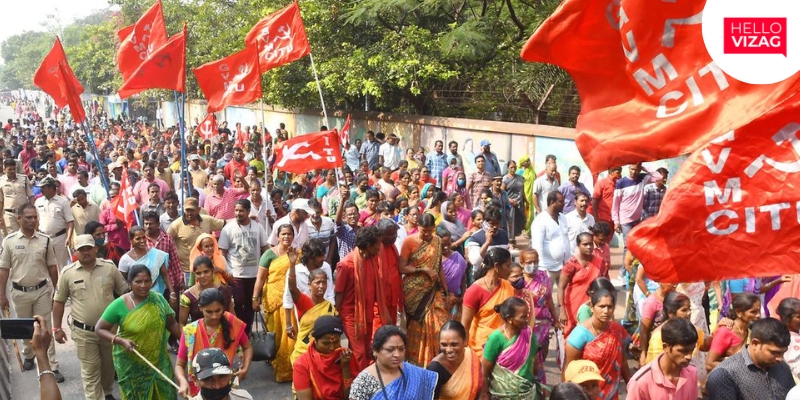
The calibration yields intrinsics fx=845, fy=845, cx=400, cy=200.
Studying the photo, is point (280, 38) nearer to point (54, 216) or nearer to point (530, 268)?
point (54, 216)

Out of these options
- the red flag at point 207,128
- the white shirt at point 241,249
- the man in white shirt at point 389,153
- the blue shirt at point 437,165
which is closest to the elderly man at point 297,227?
the white shirt at point 241,249

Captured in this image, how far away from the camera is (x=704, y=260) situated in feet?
10.7

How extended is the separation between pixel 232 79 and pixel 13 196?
3.27 meters

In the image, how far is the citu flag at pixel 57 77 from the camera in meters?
11.0

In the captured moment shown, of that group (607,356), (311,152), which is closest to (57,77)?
(311,152)

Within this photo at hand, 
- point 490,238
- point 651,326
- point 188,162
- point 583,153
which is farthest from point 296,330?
point 188,162

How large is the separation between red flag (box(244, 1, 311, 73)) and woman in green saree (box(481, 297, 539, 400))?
7.58 metres

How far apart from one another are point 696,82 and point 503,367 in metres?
2.30

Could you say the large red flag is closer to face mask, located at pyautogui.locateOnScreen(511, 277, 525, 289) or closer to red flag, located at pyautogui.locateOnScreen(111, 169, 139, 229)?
face mask, located at pyautogui.locateOnScreen(511, 277, 525, 289)

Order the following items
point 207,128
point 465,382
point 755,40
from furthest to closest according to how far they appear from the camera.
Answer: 1. point 207,128
2. point 465,382
3. point 755,40

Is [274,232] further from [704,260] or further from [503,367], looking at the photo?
[704,260]

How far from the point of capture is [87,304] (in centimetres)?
642

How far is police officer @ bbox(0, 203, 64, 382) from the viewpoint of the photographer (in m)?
7.66

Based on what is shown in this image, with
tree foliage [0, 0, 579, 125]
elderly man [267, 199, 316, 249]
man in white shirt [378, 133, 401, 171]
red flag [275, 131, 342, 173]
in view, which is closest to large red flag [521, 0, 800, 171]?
elderly man [267, 199, 316, 249]
